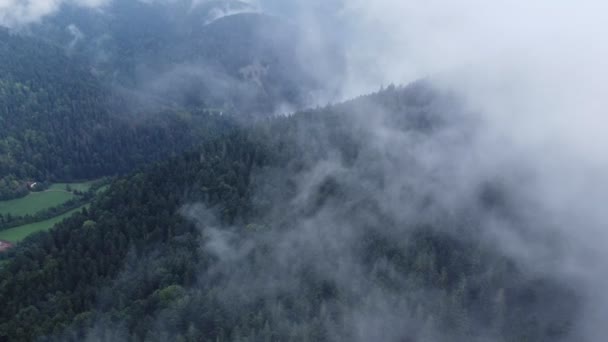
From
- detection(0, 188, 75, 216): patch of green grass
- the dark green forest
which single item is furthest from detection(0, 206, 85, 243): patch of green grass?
the dark green forest

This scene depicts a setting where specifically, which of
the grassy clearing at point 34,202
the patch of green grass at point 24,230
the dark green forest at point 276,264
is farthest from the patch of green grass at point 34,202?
the dark green forest at point 276,264

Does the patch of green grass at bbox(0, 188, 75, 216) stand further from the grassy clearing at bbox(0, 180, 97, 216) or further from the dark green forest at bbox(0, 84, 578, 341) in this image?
the dark green forest at bbox(0, 84, 578, 341)

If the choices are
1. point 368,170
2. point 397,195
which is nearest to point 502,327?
point 397,195

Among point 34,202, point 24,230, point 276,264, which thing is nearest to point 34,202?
point 34,202

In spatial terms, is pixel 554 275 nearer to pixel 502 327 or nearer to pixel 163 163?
pixel 502 327

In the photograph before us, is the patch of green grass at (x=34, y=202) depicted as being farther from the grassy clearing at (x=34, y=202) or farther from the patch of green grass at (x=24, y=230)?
the patch of green grass at (x=24, y=230)

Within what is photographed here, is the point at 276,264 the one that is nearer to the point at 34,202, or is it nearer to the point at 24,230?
the point at 24,230
